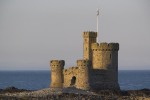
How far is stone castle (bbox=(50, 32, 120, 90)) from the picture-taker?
2936 inches

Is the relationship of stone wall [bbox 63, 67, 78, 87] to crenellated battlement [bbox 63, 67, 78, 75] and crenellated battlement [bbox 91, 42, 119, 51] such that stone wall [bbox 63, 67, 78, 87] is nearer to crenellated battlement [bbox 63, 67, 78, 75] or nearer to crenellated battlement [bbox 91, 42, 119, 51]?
crenellated battlement [bbox 63, 67, 78, 75]

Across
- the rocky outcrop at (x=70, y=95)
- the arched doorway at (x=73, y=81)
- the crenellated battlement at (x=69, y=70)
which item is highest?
the crenellated battlement at (x=69, y=70)

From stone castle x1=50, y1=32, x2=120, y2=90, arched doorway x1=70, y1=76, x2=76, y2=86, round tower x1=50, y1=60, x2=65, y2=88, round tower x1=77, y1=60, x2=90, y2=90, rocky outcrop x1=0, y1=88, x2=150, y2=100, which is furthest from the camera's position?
round tower x1=50, y1=60, x2=65, y2=88

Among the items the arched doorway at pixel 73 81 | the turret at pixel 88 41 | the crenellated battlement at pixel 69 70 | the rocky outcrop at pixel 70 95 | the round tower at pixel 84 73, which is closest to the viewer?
the rocky outcrop at pixel 70 95

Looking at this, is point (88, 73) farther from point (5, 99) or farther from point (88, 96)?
point (5, 99)

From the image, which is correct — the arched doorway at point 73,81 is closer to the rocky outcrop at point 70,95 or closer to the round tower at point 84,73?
the round tower at point 84,73

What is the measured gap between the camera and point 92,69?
7538 cm

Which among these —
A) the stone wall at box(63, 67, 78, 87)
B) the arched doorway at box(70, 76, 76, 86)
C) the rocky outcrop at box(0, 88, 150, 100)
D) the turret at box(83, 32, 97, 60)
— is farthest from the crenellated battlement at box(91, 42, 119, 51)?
the rocky outcrop at box(0, 88, 150, 100)

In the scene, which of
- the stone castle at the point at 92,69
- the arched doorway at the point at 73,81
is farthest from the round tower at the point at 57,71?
the arched doorway at the point at 73,81

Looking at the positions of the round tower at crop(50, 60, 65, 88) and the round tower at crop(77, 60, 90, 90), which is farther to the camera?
the round tower at crop(50, 60, 65, 88)

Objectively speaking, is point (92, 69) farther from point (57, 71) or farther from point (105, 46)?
point (57, 71)

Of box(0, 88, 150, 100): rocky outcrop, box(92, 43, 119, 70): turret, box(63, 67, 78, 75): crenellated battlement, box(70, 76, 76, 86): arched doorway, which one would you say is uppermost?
box(92, 43, 119, 70): turret

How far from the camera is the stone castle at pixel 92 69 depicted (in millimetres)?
74562

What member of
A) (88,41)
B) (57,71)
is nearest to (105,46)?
(88,41)
